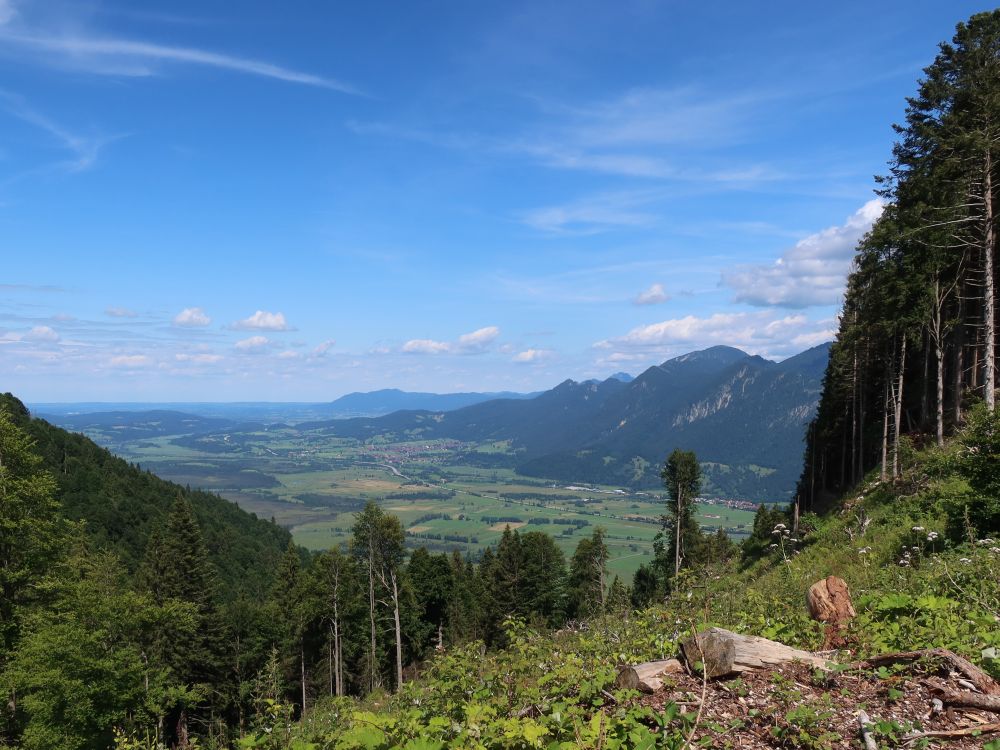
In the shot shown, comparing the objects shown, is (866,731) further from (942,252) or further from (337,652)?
(337,652)

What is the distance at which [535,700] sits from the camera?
5176 millimetres

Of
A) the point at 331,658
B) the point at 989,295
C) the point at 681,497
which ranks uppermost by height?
the point at 989,295

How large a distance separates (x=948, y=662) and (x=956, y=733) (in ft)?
3.40

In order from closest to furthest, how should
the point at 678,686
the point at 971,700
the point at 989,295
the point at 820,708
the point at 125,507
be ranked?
the point at 971,700 < the point at 820,708 < the point at 678,686 < the point at 989,295 < the point at 125,507

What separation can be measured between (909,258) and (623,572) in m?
101

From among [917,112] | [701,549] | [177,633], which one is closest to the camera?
[917,112]

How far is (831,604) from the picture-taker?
6559 millimetres

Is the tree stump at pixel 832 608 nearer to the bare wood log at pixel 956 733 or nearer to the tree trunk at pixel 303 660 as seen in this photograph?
the bare wood log at pixel 956 733

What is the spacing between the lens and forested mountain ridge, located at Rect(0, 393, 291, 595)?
61062mm

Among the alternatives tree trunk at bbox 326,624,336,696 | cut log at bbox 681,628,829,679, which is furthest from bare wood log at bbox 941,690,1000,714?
tree trunk at bbox 326,624,336,696

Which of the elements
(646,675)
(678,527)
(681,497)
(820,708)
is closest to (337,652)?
(678,527)

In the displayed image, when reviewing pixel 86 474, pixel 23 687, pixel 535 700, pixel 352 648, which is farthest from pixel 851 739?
pixel 86 474

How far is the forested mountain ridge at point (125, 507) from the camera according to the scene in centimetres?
6106

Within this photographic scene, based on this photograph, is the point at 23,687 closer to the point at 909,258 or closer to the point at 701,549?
the point at 909,258
